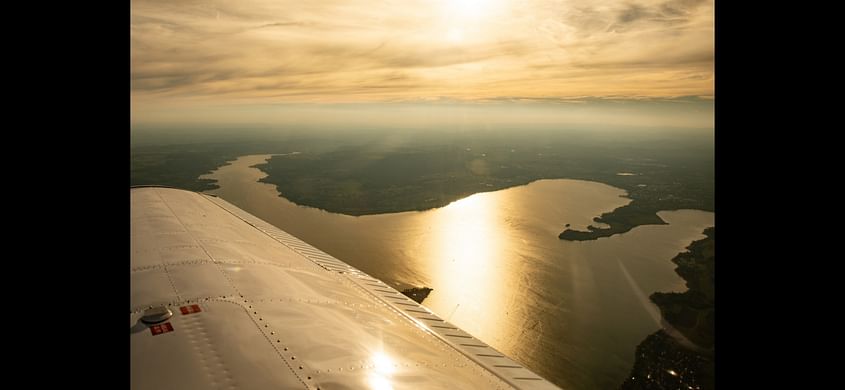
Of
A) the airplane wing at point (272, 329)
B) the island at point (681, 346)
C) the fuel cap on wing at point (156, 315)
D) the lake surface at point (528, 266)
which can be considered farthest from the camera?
the lake surface at point (528, 266)

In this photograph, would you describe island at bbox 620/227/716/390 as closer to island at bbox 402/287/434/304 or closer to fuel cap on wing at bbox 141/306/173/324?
island at bbox 402/287/434/304

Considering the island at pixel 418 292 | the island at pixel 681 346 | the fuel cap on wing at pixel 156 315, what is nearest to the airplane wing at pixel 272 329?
the fuel cap on wing at pixel 156 315

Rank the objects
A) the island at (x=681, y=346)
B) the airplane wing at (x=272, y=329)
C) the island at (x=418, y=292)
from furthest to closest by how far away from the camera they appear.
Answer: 1. the island at (x=418, y=292)
2. the island at (x=681, y=346)
3. the airplane wing at (x=272, y=329)

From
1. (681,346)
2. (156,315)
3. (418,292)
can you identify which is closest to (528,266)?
(418,292)

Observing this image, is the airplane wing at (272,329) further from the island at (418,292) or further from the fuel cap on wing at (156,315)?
the island at (418,292)
